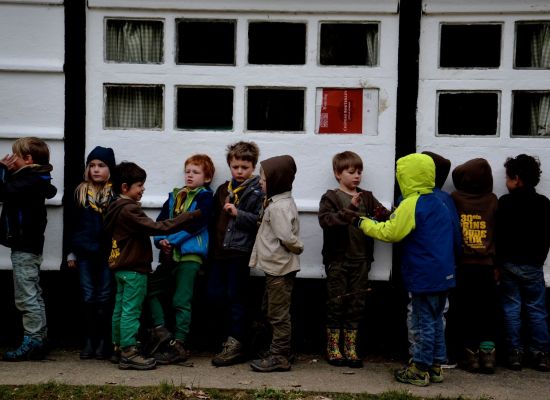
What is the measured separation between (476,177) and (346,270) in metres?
1.25

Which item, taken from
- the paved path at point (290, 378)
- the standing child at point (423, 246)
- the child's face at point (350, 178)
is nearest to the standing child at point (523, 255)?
the paved path at point (290, 378)

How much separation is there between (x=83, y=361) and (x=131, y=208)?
132 cm

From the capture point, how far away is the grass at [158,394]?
484 centimetres

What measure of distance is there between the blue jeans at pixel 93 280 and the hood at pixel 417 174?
7.93ft

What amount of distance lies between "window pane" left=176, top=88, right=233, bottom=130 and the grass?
2195 mm

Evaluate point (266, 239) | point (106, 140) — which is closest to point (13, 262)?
point (106, 140)

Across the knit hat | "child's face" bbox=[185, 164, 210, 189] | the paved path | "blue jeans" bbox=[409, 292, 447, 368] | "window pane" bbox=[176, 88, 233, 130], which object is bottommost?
the paved path

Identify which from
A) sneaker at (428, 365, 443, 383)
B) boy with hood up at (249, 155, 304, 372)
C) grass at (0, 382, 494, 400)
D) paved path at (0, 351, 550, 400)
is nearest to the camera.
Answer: grass at (0, 382, 494, 400)

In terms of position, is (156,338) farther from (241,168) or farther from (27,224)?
(241,168)

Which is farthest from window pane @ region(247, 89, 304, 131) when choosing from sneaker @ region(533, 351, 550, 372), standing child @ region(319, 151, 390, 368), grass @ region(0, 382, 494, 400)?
sneaker @ region(533, 351, 550, 372)

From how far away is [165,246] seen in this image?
225 inches

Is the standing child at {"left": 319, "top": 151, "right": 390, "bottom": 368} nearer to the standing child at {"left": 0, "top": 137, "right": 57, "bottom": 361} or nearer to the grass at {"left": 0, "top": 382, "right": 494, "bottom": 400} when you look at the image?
the grass at {"left": 0, "top": 382, "right": 494, "bottom": 400}

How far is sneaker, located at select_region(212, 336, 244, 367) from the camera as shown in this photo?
563 cm

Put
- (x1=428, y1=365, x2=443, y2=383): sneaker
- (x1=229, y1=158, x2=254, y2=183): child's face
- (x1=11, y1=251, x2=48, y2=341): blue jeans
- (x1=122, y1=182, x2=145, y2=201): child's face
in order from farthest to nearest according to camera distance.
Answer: (x1=229, y1=158, x2=254, y2=183): child's face
(x1=11, y1=251, x2=48, y2=341): blue jeans
(x1=122, y1=182, x2=145, y2=201): child's face
(x1=428, y1=365, x2=443, y2=383): sneaker
